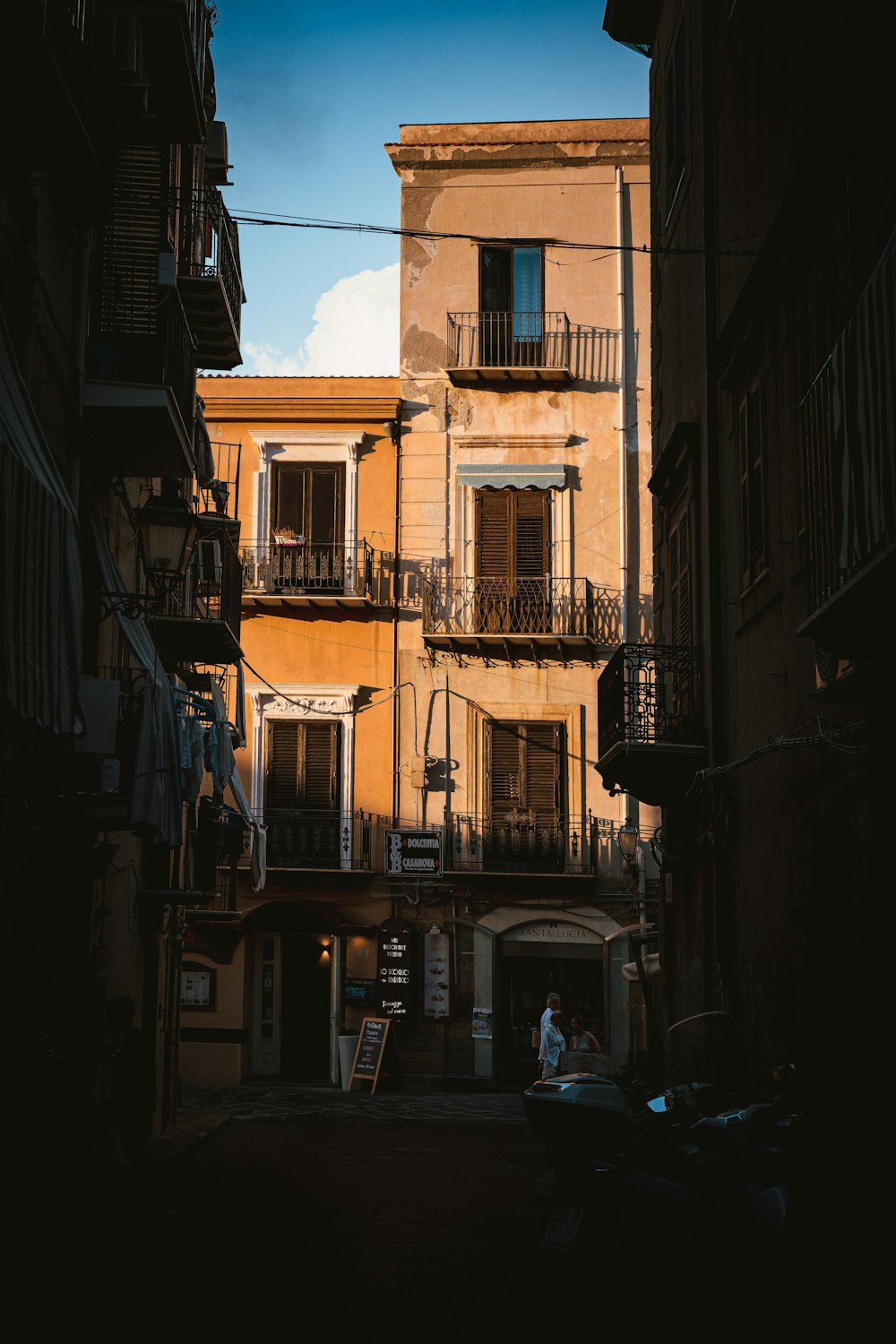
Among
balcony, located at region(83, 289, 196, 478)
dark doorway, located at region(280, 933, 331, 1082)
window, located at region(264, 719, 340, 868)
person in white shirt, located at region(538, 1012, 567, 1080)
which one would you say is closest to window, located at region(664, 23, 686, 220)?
balcony, located at region(83, 289, 196, 478)

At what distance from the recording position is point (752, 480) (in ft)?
39.5

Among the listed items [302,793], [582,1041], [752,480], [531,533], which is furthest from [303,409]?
[752,480]

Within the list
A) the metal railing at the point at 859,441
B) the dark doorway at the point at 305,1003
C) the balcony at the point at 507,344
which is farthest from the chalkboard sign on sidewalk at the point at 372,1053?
the metal railing at the point at 859,441

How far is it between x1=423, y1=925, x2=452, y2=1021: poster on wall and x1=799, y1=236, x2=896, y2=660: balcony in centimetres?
1821

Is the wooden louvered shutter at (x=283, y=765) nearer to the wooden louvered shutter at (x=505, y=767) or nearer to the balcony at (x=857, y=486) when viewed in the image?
the wooden louvered shutter at (x=505, y=767)

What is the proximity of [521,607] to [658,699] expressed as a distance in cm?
1215

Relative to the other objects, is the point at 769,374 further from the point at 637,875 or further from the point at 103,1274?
the point at 637,875

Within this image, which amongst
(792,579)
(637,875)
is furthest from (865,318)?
(637,875)

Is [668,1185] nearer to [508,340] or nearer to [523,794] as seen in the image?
[523,794]

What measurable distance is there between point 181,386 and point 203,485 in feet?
10.8

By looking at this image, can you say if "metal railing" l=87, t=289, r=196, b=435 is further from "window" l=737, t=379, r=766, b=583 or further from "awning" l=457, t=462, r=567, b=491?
"awning" l=457, t=462, r=567, b=491

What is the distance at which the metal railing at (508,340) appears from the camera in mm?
27469

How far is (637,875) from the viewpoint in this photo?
82.1 feet

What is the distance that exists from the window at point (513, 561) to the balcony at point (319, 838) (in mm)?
4274
